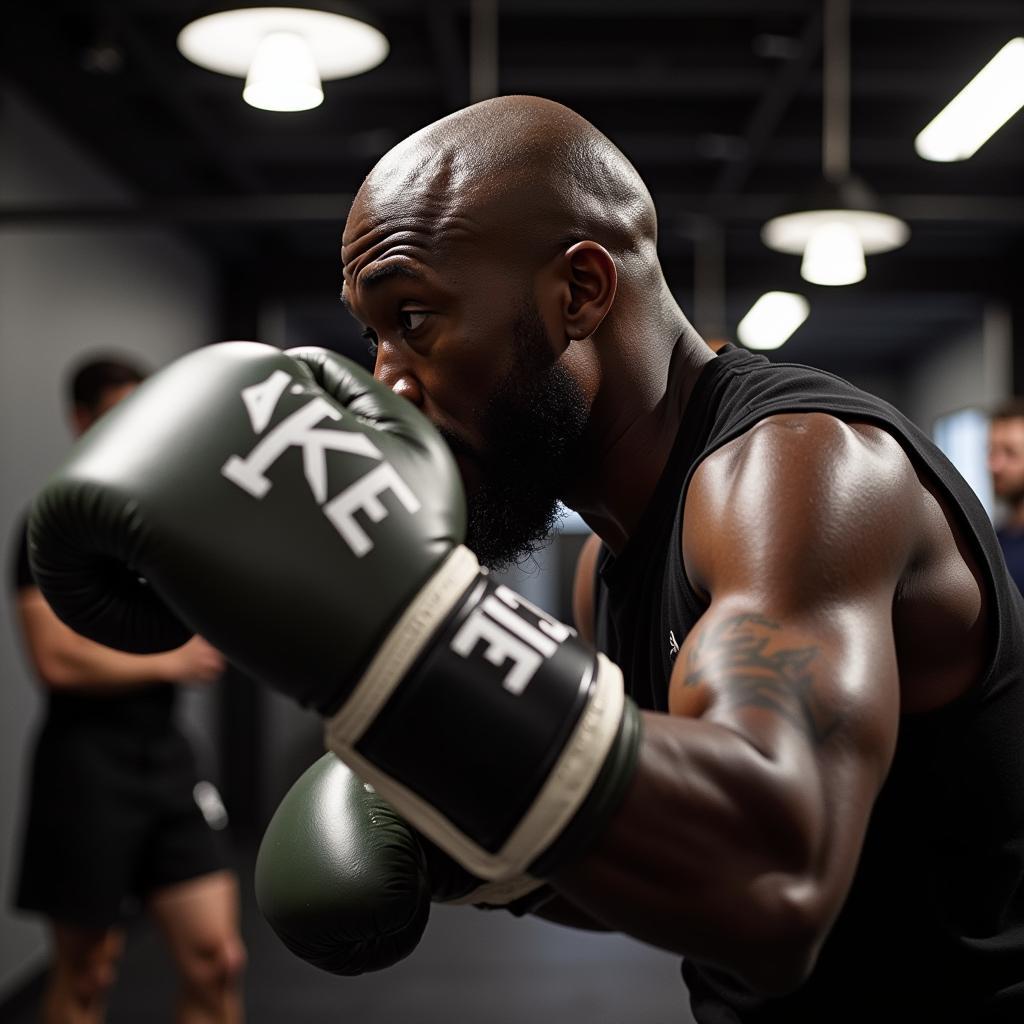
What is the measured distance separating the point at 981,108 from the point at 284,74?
65.0 inches

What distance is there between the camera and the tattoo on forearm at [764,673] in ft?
2.69

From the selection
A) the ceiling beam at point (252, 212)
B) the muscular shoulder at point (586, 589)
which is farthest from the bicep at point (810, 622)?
the ceiling beam at point (252, 212)

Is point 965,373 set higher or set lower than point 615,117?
lower

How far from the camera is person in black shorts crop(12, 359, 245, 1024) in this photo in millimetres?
2920

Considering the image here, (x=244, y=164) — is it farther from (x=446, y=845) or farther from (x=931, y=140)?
(x=446, y=845)

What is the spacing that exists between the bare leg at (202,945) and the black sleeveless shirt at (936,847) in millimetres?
2020

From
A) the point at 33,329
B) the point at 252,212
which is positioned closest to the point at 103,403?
the point at 252,212

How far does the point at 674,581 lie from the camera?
3.79ft

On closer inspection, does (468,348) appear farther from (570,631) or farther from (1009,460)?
(1009,460)

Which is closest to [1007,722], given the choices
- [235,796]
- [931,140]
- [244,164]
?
[931,140]

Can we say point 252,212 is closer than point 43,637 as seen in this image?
No

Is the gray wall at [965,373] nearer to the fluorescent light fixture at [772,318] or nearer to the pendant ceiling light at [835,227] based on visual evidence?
the fluorescent light fixture at [772,318]

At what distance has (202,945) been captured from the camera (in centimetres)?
292

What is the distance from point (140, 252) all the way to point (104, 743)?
140 inches
